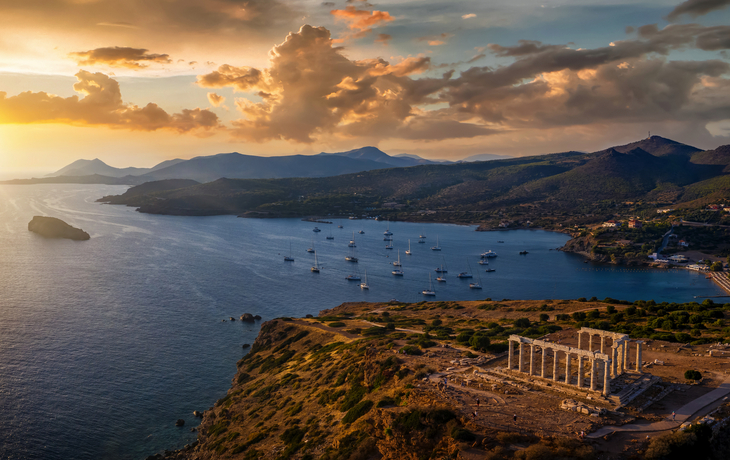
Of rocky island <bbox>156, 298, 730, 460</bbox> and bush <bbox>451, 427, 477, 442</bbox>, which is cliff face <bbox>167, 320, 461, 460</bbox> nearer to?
rocky island <bbox>156, 298, 730, 460</bbox>

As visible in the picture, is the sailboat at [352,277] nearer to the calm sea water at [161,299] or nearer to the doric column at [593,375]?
the calm sea water at [161,299]

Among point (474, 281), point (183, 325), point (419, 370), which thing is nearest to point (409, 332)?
point (419, 370)

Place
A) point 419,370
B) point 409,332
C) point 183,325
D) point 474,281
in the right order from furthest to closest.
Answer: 1. point 474,281
2. point 183,325
3. point 409,332
4. point 419,370

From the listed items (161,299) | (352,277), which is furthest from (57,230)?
(352,277)

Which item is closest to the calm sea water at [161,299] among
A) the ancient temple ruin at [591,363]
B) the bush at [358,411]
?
the bush at [358,411]

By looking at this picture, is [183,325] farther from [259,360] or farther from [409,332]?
[409,332]

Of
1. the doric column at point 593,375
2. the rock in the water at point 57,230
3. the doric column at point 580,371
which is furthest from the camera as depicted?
the rock in the water at point 57,230
